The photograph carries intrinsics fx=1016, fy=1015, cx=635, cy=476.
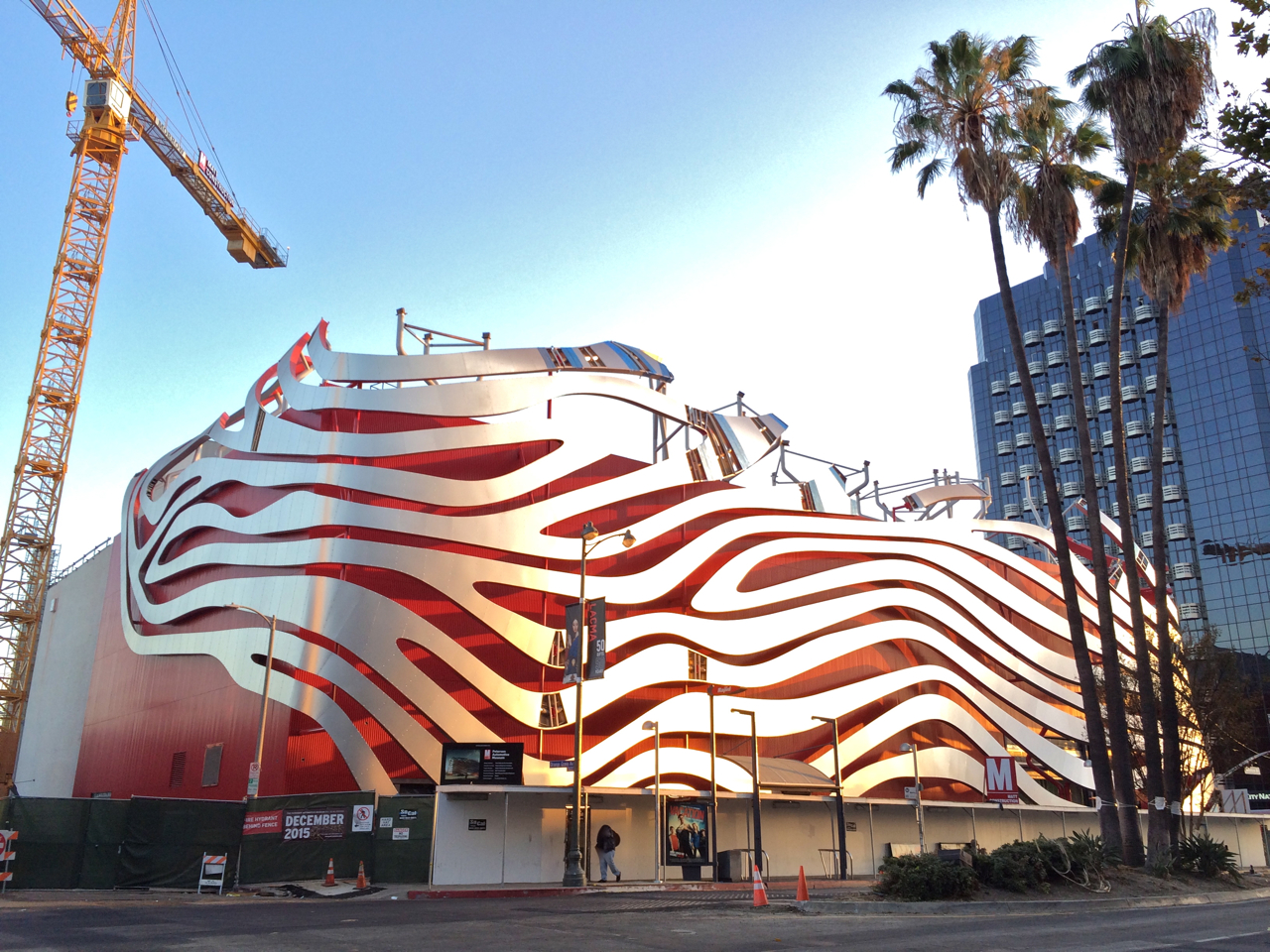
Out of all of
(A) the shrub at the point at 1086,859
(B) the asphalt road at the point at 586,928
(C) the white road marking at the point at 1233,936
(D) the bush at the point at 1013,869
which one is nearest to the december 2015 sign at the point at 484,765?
(B) the asphalt road at the point at 586,928

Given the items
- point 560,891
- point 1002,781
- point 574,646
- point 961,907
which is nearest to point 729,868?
point 560,891

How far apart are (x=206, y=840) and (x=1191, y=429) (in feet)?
325

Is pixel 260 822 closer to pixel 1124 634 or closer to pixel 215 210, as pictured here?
pixel 1124 634

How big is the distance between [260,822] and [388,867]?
4.19 m

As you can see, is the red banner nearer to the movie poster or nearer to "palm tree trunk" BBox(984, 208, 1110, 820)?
the movie poster

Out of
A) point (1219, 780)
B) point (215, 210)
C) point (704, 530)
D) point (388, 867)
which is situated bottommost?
point (388, 867)

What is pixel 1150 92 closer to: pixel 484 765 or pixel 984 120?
pixel 984 120

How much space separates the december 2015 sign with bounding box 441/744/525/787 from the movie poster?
5431mm

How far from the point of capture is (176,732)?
43.6m

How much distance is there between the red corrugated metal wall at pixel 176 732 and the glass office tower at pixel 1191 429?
2770 inches

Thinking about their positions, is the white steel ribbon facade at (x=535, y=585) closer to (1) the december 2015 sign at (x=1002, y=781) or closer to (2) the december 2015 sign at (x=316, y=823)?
(2) the december 2015 sign at (x=316, y=823)

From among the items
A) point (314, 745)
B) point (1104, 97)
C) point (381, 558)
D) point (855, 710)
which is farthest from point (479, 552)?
point (1104, 97)

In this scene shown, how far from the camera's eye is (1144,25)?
28938 millimetres

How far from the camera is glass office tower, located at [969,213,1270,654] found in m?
94.0
